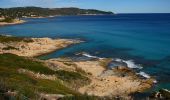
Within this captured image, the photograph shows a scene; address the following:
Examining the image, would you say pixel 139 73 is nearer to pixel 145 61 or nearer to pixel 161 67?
pixel 161 67

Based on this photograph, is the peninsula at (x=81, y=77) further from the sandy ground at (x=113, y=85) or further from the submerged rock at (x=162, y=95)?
the submerged rock at (x=162, y=95)

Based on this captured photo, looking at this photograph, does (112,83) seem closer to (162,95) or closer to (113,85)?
(113,85)

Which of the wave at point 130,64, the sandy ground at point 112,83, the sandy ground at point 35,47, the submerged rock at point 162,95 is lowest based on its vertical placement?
the sandy ground at point 35,47

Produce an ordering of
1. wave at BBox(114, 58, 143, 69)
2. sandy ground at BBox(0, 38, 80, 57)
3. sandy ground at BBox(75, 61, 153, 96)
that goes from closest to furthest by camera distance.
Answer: sandy ground at BBox(75, 61, 153, 96), wave at BBox(114, 58, 143, 69), sandy ground at BBox(0, 38, 80, 57)

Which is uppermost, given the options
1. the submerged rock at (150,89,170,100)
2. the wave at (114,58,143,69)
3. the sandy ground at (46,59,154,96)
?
the submerged rock at (150,89,170,100)

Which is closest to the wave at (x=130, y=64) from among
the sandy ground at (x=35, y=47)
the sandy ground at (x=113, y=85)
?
the sandy ground at (x=113, y=85)

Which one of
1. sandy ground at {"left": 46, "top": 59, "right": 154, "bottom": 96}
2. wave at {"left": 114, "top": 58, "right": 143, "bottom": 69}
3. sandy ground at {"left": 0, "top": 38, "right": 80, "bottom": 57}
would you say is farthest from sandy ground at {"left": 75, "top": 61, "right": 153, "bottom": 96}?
sandy ground at {"left": 0, "top": 38, "right": 80, "bottom": 57}

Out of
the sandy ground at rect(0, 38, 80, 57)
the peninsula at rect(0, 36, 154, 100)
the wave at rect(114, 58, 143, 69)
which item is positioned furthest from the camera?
the sandy ground at rect(0, 38, 80, 57)

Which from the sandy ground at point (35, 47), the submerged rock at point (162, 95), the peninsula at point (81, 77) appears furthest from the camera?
the sandy ground at point (35, 47)

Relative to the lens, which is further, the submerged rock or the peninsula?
the peninsula

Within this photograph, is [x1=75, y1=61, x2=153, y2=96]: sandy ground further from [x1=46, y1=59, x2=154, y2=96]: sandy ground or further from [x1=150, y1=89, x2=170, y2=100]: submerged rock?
[x1=150, y1=89, x2=170, y2=100]: submerged rock

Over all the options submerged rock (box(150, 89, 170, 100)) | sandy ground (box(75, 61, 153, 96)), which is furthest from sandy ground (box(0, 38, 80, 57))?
submerged rock (box(150, 89, 170, 100))

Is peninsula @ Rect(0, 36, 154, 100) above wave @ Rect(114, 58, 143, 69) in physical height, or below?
above

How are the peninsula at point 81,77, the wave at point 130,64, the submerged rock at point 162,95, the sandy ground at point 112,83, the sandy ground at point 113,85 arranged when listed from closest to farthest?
the submerged rock at point 162,95
the peninsula at point 81,77
the sandy ground at point 113,85
the sandy ground at point 112,83
the wave at point 130,64
